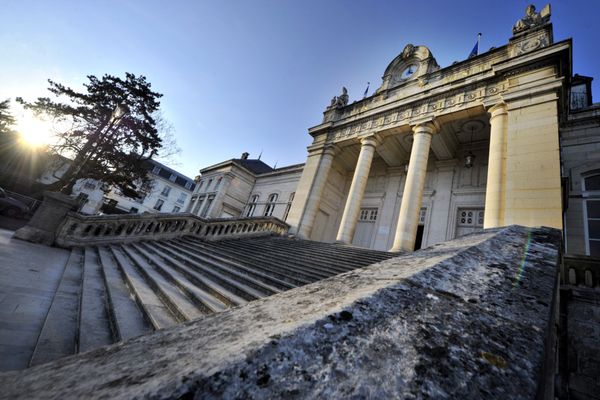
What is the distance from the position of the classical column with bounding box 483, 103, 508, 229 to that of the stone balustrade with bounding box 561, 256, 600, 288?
2.50 metres

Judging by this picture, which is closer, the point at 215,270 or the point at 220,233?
the point at 215,270

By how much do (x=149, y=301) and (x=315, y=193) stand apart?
1093 cm

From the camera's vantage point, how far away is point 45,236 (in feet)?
22.5

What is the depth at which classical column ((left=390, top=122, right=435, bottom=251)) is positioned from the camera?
8.84m

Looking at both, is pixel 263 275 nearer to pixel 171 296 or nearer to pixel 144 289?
pixel 171 296

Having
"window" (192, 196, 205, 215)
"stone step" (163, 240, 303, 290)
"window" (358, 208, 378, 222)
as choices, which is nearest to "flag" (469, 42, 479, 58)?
"window" (358, 208, 378, 222)

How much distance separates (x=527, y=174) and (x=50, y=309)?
10.5 metres

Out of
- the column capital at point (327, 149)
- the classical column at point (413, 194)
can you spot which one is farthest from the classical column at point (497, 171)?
the column capital at point (327, 149)

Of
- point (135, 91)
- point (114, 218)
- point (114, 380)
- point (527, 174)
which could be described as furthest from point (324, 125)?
point (114, 380)

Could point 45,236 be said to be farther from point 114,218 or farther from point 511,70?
point 511,70

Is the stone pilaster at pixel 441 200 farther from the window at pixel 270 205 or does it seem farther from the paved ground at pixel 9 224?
the paved ground at pixel 9 224

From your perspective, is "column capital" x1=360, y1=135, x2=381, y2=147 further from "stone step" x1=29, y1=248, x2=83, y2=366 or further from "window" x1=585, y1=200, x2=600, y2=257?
"stone step" x1=29, y1=248, x2=83, y2=366

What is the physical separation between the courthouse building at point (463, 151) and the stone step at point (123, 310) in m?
7.89

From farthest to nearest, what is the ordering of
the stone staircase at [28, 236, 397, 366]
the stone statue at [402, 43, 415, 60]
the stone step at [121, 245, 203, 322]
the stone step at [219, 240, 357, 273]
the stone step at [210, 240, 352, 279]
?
the stone statue at [402, 43, 415, 60] → the stone step at [219, 240, 357, 273] → the stone step at [210, 240, 352, 279] → the stone step at [121, 245, 203, 322] → the stone staircase at [28, 236, 397, 366]
